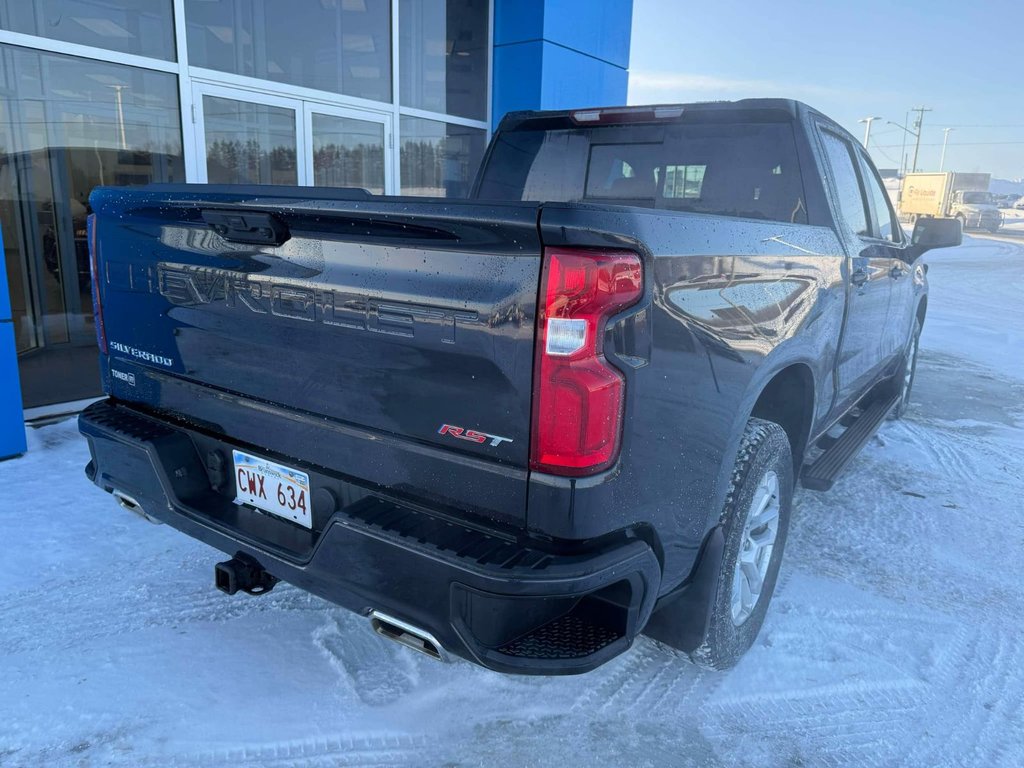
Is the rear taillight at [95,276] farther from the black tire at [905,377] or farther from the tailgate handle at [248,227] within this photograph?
the black tire at [905,377]

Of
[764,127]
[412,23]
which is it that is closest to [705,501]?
[764,127]

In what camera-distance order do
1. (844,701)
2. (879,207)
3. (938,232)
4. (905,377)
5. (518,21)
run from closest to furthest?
(844,701) < (879,207) < (938,232) < (905,377) < (518,21)

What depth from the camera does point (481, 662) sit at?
174cm

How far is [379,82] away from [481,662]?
7778mm

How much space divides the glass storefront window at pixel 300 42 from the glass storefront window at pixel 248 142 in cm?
35

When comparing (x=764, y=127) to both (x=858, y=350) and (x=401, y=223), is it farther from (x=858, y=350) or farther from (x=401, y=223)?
(x=401, y=223)

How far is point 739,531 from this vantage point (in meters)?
2.35

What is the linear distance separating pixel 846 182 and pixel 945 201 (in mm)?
47132

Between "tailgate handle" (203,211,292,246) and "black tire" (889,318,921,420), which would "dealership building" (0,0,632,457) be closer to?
"tailgate handle" (203,211,292,246)

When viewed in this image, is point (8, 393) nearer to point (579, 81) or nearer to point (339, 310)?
point (339, 310)

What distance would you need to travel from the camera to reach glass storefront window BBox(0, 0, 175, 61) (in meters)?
5.56

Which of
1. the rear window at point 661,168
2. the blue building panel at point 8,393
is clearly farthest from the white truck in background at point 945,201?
the blue building panel at point 8,393

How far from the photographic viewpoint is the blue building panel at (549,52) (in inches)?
356

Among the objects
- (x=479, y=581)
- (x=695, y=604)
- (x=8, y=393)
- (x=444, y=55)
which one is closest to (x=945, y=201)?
(x=444, y=55)
